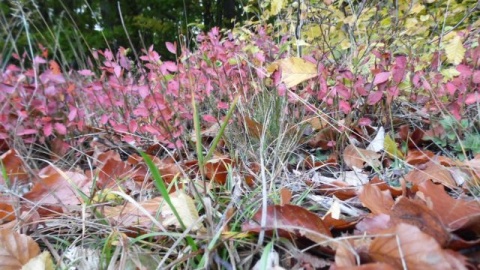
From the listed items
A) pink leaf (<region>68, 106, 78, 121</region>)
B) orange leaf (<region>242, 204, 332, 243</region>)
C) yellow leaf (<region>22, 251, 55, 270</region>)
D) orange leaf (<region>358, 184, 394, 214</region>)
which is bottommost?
yellow leaf (<region>22, 251, 55, 270</region>)

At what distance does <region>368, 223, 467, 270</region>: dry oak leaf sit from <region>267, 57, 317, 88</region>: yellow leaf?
0.65 metres

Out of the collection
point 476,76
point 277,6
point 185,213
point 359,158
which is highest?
point 277,6

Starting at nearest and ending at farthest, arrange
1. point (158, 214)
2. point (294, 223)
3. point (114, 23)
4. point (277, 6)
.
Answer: point (294, 223)
point (158, 214)
point (277, 6)
point (114, 23)

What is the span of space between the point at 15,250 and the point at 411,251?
0.82 meters

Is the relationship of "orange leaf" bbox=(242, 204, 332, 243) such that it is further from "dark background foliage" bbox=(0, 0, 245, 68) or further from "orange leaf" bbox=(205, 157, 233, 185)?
"dark background foliage" bbox=(0, 0, 245, 68)

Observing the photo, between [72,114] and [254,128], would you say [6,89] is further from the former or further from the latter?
[254,128]

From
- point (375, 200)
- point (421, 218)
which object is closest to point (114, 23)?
point (375, 200)

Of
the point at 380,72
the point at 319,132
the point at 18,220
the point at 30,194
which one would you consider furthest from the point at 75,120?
the point at 380,72

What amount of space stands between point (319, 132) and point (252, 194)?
1.59ft

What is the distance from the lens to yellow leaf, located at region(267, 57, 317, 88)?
1.21m

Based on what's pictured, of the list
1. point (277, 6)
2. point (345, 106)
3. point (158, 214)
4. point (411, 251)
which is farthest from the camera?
point (277, 6)

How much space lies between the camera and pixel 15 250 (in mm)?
871

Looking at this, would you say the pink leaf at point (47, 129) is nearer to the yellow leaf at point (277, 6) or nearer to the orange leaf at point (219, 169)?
the orange leaf at point (219, 169)

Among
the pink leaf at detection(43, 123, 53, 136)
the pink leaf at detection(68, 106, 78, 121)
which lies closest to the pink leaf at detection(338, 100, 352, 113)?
the pink leaf at detection(68, 106, 78, 121)
